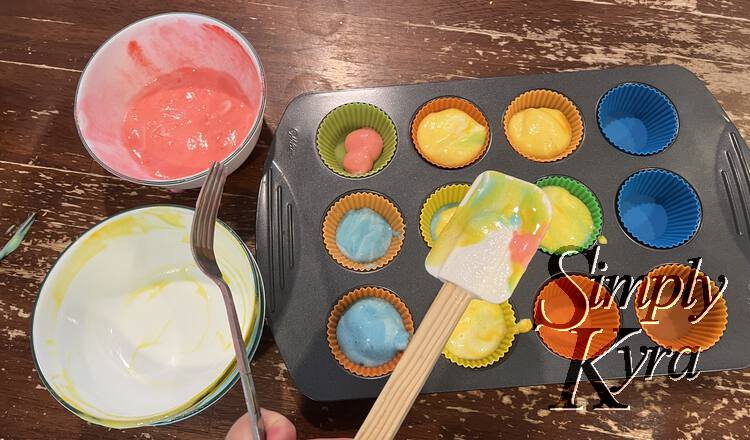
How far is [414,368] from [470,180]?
645mm

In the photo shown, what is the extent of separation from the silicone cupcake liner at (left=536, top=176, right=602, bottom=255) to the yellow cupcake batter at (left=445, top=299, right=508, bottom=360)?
0.24 m

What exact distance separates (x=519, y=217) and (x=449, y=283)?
0.21m

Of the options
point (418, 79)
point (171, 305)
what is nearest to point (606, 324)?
point (418, 79)

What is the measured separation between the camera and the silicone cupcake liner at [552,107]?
4.63 ft

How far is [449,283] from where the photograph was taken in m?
0.96

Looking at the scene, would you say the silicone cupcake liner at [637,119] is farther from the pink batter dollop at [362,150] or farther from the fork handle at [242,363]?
the fork handle at [242,363]

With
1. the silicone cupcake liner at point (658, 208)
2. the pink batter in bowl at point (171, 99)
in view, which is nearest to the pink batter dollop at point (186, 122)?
the pink batter in bowl at point (171, 99)

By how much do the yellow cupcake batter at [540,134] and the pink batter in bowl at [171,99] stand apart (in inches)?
28.6

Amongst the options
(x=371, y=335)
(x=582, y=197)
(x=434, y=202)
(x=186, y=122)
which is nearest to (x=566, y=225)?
(x=582, y=197)

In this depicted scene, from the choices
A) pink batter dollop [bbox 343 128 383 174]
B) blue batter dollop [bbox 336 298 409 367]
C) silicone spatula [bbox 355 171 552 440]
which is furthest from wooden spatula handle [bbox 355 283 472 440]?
pink batter dollop [bbox 343 128 383 174]

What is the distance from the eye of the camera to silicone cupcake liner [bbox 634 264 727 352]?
50.7 inches

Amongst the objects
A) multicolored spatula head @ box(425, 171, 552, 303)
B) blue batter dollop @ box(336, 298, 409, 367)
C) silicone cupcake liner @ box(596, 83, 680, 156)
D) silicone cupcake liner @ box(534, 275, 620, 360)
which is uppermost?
silicone cupcake liner @ box(596, 83, 680, 156)

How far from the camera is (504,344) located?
1.29 metres

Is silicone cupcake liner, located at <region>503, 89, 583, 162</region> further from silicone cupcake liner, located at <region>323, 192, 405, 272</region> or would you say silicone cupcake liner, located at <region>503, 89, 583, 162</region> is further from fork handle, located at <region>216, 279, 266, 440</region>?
fork handle, located at <region>216, 279, 266, 440</region>
